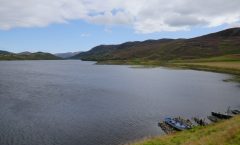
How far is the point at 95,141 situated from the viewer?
52.9 m

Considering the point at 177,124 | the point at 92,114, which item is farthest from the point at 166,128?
the point at 92,114

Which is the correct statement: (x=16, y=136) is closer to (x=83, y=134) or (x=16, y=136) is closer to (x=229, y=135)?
(x=83, y=134)

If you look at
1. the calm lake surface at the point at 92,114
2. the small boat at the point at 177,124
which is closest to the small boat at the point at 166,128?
the small boat at the point at 177,124

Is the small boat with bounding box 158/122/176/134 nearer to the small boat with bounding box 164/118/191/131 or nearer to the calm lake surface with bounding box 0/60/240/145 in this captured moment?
the small boat with bounding box 164/118/191/131

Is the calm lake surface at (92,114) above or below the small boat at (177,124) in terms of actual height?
below

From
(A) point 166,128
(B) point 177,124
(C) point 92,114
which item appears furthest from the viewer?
(C) point 92,114

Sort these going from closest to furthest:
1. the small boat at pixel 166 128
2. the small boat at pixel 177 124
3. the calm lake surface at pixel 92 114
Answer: the calm lake surface at pixel 92 114
the small boat at pixel 177 124
the small boat at pixel 166 128

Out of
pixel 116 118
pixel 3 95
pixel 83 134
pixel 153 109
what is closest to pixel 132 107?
pixel 153 109

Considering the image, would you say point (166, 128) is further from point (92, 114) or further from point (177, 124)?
point (92, 114)

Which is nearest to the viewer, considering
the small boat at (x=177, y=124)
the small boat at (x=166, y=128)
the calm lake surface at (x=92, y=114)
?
the calm lake surface at (x=92, y=114)

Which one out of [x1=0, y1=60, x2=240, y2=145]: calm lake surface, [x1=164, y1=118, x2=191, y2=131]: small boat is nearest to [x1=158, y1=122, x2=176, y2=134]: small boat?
[x1=164, y1=118, x2=191, y2=131]: small boat

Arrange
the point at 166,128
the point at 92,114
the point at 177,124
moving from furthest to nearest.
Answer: the point at 92,114 < the point at 166,128 < the point at 177,124

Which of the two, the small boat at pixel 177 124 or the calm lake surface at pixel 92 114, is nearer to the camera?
the calm lake surface at pixel 92 114

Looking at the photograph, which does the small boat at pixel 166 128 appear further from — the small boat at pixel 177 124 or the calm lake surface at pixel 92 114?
the calm lake surface at pixel 92 114
